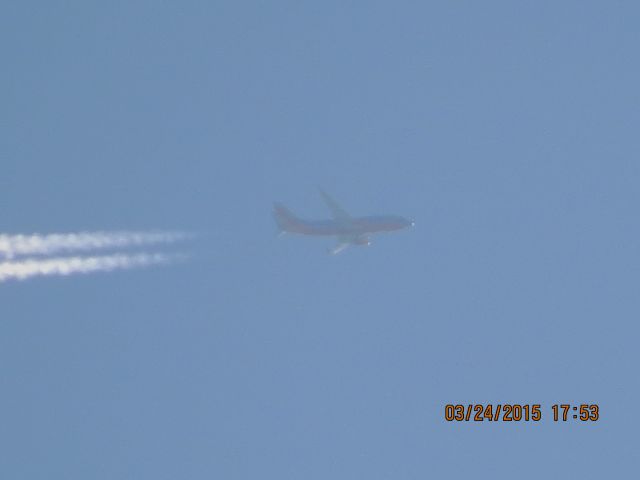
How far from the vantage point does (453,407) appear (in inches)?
6230

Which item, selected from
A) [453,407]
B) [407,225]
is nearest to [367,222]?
[407,225]

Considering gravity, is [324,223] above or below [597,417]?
above

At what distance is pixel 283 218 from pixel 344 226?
8295 millimetres

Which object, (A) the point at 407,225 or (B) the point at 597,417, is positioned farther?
(A) the point at 407,225

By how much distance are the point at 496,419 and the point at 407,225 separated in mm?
36101

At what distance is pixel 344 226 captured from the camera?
187 metres

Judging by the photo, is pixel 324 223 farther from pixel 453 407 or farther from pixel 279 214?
pixel 453 407

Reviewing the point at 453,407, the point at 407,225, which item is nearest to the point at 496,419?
the point at 453,407

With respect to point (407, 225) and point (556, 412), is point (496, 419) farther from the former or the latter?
point (407, 225)

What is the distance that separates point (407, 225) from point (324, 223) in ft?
28.7

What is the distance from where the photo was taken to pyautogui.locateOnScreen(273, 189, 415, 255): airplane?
186m

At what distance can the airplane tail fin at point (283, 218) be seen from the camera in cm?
19038

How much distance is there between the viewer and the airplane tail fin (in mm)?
190375

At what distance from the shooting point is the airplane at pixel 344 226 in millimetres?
186125
